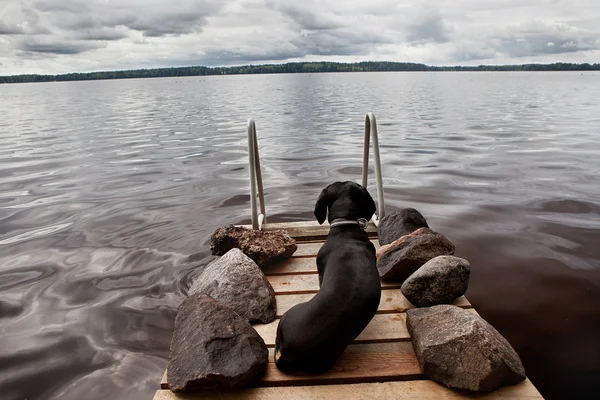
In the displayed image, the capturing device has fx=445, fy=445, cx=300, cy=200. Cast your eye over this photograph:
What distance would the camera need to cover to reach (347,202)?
4145 millimetres

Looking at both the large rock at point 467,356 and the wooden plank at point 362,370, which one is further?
the wooden plank at point 362,370

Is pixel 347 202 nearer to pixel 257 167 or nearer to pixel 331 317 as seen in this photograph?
pixel 331 317

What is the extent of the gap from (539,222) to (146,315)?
6.89m

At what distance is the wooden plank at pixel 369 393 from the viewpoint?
2980 mm

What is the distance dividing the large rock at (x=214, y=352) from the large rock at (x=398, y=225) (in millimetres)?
2821

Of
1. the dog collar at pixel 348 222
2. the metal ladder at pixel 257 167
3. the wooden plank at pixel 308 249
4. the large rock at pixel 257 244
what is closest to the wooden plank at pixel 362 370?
the dog collar at pixel 348 222

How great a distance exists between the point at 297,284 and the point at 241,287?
74 centimetres

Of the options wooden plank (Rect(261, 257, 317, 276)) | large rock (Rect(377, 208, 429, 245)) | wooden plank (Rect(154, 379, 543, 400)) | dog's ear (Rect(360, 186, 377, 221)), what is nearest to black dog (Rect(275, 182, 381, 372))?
wooden plank (Rect(154, 379, 543, 400))

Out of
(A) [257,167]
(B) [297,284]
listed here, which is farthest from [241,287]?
(A) [257,167]

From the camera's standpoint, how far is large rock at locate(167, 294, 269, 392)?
3051 millimetres

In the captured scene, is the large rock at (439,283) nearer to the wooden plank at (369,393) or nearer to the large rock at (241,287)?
the wooden plank at (369,393)

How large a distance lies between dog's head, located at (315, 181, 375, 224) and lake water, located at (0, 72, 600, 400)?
7.06ft

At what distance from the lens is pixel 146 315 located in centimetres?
543

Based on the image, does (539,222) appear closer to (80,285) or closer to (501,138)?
(80,285)
